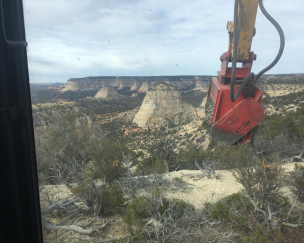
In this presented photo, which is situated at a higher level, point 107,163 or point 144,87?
point 144,87

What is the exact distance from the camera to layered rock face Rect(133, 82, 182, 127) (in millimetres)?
28516

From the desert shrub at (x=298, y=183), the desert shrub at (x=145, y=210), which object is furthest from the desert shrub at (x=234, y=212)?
the desert shrub at (x=298, y=183)

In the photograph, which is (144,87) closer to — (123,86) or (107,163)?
(123,86)

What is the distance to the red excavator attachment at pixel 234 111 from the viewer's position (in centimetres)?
242

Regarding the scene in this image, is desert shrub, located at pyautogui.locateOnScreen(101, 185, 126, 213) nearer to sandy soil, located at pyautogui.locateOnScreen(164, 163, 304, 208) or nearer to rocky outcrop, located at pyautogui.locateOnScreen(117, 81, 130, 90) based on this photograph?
sandy soil, located at pyautogui.locateOnScreen(164, 163, 304, 208)

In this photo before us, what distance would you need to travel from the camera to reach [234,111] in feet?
8.10

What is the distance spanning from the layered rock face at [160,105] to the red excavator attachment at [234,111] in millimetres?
25574

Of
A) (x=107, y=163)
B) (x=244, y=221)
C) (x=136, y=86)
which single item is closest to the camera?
(x=244, y=221)

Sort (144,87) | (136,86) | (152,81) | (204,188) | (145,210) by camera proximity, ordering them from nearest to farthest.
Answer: (145,210) < (204,188) < (152,81) < (144,87) < (136,86)

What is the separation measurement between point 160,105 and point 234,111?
1065 inches

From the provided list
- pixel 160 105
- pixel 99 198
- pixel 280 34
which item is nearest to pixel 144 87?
pixel 160 105

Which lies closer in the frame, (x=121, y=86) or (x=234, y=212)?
(x=234, y=212)

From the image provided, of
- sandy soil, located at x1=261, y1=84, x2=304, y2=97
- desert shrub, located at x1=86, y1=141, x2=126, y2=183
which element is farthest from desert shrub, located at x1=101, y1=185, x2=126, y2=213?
sandy soil, located at x1=261, y1=84, x2=304, y2=97

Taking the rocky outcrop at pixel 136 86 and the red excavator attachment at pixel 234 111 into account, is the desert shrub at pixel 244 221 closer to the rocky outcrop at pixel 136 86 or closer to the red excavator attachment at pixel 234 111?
the red excavator attachment at pixel 234 111
